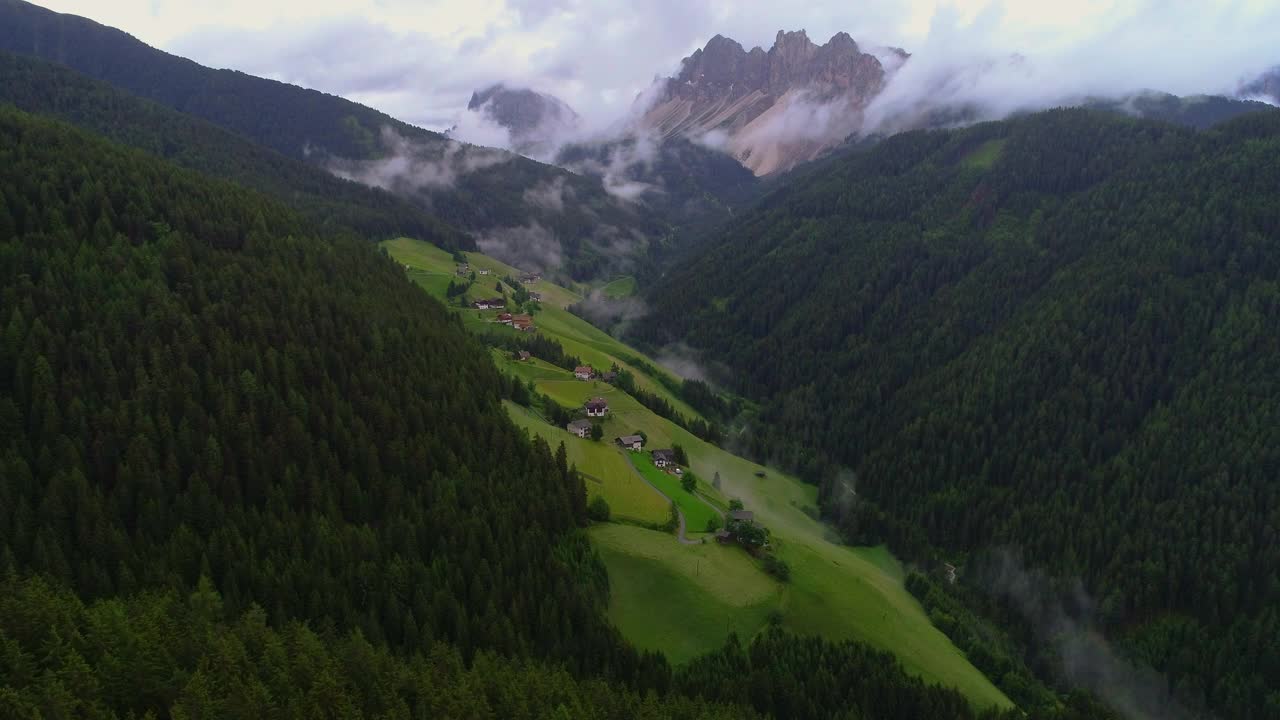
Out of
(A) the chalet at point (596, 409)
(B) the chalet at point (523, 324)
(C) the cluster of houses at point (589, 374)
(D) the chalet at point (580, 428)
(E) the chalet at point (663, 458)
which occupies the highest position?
(B) the chalet at point (523, 324)

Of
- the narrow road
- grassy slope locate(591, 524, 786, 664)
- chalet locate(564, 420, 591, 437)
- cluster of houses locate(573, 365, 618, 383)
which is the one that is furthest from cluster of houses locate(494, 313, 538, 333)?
grassy slope locate(591, 524, 786, 664)

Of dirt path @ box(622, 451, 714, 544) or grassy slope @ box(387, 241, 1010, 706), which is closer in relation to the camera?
grassy slope @ box(387, 241, 1010, 706)

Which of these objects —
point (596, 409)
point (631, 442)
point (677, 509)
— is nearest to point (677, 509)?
point (677, 509)

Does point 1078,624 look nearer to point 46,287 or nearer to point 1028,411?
point 1028,411

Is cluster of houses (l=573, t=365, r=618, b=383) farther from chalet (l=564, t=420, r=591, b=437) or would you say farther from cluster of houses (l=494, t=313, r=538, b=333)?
chalet (l=564, t=420, r=591, b=437)

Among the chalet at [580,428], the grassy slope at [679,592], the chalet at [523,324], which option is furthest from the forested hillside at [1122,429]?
the chalet at [523,324]

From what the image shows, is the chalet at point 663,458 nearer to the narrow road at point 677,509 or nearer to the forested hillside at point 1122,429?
the narrow road at point 677,509

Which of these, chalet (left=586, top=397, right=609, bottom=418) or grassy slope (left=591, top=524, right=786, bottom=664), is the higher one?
chalet (left=586, top=397, right=609, bottom=418)
